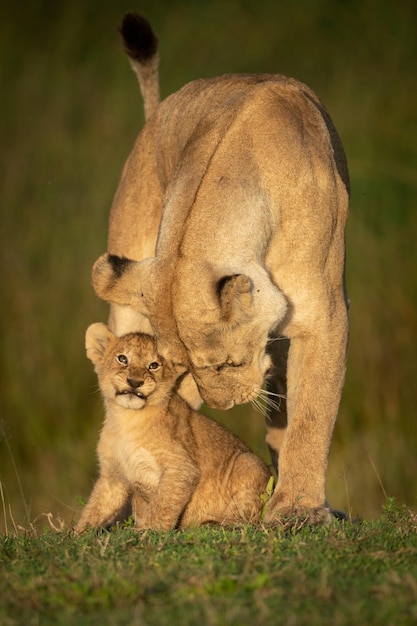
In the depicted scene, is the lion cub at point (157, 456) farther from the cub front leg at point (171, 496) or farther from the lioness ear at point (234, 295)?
the lioness ear at point (234, 295)

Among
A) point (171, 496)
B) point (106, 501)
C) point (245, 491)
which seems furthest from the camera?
point (106, 501)

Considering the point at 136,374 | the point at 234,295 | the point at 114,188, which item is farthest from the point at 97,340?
the point at 114,188

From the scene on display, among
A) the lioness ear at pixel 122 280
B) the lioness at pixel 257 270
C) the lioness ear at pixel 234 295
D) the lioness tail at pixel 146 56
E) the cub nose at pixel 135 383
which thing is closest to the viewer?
the lioness ear at pixel 234 295

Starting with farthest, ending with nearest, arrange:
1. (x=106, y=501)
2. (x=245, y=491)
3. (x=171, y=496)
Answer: (x=106, y=501) → (x=245, y=491) → (x=171, y=496)

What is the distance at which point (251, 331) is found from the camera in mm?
5723

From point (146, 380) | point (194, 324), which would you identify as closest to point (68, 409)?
point (146, 380)

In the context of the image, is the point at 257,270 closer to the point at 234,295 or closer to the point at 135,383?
the point at 234,295

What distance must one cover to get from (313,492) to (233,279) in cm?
123

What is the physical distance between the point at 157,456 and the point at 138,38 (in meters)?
3.03

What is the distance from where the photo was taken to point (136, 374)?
6262 millimetres

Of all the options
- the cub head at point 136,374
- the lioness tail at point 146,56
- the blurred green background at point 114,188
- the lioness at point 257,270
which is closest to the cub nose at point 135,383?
the cub head at point 136,374

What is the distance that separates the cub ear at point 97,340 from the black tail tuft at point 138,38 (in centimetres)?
227

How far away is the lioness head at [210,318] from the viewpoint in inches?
219

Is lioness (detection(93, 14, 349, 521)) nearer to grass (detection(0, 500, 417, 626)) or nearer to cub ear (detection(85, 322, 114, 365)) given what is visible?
cub ear (detection(85, 322, 114, 365))
